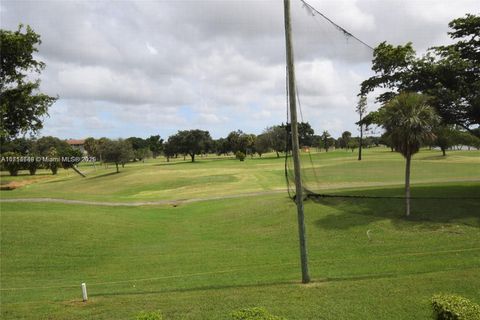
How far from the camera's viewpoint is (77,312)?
10969 mm

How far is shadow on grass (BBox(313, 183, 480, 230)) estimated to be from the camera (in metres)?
24.2

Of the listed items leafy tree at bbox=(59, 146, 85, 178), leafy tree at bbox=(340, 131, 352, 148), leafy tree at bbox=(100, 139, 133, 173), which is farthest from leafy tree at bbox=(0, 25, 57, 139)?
leafy tree at bbox=(340, 131, 352, 148)

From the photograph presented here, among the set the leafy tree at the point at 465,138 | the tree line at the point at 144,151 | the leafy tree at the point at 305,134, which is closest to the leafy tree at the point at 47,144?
the tree line at the point at 144,151

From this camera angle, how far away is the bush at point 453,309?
7164 millimetres

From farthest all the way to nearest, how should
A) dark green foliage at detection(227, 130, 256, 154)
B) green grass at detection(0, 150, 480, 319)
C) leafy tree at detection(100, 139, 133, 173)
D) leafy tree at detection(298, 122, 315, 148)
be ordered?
dark green foliage at detection(227, 130, 256, 154)
leafy tree at detection(100, 139, 133, 173)
leafy tree at detection(298, 122, 315, 148)
green grass at detection(0, 150, 480, 319)

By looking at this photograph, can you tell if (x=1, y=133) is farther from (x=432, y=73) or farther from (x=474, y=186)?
(x=474, y=186)

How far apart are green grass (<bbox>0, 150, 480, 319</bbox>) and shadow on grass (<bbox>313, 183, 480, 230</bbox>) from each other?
71 millimetres

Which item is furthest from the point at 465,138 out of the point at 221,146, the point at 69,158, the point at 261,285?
the point at 221,146

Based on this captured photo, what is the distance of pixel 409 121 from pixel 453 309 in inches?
733

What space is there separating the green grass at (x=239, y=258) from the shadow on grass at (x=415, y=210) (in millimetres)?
71

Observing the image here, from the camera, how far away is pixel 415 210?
26094 mm

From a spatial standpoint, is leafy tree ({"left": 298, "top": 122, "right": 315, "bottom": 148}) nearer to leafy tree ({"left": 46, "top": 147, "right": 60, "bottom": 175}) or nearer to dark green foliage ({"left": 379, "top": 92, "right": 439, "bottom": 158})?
dark green foliage ({"left": 379, "top": 92, "right": 439, "bottom": 158})

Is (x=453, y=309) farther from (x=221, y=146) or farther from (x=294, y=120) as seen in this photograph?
(x=221, y=146)

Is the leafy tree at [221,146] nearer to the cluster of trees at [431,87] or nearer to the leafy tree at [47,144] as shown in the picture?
the leafy tree at [47,144]
